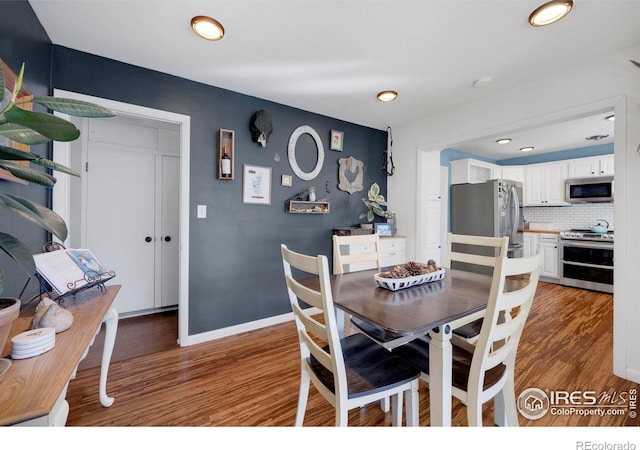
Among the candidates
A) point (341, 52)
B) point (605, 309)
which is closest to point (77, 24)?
point (341, 52)

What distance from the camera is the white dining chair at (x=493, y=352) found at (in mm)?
1014

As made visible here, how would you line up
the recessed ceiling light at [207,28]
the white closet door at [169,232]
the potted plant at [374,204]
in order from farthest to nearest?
the potted plant at [374,204], the white closet door at [169,232], the recessed ceiling light at [207,28]

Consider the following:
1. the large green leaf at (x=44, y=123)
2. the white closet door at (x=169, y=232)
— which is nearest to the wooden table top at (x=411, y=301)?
the large green leaf at (x=44, y=123)

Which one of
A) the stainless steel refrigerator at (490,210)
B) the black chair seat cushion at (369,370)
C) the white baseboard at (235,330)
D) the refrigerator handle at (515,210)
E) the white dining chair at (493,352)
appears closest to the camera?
the white dining chair at (493,352)

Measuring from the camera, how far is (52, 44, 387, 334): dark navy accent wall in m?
2.21

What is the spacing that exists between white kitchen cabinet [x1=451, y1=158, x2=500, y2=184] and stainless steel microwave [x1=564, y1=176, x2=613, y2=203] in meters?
1.08

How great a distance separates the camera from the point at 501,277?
0.97 meters

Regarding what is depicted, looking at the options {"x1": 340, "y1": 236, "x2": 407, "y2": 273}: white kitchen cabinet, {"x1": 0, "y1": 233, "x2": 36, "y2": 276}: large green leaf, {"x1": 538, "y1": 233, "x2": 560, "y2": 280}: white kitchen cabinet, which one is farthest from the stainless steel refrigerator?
{"x1": 0, "y1": 233, "x2": 36, "y2": 276}: large green leaf

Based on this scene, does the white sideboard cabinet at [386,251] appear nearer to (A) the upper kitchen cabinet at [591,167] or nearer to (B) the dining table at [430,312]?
(B) the dining table at [430,312]

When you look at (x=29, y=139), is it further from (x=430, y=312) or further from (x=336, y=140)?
(x=336, y=140)

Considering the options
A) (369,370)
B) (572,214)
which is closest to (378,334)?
(369,370)

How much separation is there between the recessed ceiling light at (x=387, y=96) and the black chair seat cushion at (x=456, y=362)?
2.28 metres

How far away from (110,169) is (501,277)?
3.69 m

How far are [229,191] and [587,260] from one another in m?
5.23
